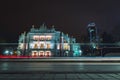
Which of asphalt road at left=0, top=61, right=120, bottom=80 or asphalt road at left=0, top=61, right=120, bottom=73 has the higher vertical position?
asphalt road at left=0, top=61, right=120, bottom=73

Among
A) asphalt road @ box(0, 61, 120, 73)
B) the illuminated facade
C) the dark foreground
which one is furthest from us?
the illuminated facade

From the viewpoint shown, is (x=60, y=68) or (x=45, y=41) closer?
(x=60, y=68)

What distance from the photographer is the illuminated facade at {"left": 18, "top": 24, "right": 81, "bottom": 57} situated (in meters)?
80.4

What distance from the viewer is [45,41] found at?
8825cm

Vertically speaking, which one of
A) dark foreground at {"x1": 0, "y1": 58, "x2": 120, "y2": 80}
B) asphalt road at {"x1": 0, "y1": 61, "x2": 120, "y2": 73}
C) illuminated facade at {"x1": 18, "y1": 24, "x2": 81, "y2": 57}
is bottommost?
dark foreground at {"x1": 0, "y1": 58, "x2": 120, "y2": 80}

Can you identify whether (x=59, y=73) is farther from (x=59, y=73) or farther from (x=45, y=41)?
(x=45, y=41)

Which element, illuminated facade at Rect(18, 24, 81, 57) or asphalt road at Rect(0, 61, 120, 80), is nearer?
asphalt road at Rect(0, 61, 120, 80)

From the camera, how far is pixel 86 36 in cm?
9544

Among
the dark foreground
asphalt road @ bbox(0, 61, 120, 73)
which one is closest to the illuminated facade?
asphalt road @ bbox(0, 61, 120, 73)

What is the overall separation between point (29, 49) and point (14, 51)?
30.5ft

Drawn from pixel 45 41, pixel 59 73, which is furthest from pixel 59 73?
pixel 45 41

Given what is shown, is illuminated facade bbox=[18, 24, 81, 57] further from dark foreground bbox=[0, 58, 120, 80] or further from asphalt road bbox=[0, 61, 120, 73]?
dark foreground bbox=[0, 58, 120, 80]

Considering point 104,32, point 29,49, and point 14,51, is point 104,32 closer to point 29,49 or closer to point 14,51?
point 29,49

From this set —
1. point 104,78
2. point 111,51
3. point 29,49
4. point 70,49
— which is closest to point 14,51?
point 29,49
